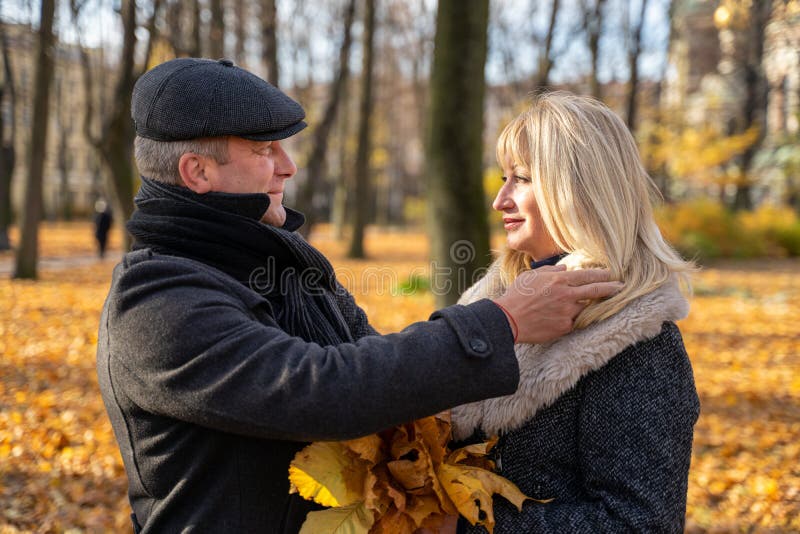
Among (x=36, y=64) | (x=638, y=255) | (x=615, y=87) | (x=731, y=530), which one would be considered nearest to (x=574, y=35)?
(x=615, y=87)

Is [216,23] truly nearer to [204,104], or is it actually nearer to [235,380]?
[204,104]

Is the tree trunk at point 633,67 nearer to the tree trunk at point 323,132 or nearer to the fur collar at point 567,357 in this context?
the tree trunk at point 323,132

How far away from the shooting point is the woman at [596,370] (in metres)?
1.70

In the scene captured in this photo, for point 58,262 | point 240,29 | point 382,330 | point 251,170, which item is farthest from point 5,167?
point 251,170

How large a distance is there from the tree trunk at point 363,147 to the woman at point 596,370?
16931mm

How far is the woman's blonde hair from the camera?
192cm

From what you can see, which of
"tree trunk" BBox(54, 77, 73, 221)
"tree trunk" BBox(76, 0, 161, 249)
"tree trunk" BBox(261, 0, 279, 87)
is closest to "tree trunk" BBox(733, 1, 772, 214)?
"tree trunk" BBox(261, 0, 279, 87)

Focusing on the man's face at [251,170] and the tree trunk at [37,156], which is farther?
the tree trunk at [37,156]

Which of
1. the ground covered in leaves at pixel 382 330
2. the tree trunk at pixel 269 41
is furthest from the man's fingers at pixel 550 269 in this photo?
the tree trunk at pixel 269 41

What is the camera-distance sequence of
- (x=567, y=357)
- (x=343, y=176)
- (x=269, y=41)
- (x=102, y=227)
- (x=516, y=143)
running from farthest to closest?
(x=343, y=176) < (x=102, y=227) < (x=269, y=41) < (x=516, y=143) < (x=567, y=357)

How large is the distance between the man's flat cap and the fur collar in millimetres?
922

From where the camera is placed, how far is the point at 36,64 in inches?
506

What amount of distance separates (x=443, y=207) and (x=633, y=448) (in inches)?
164

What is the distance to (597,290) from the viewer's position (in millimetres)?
1745
